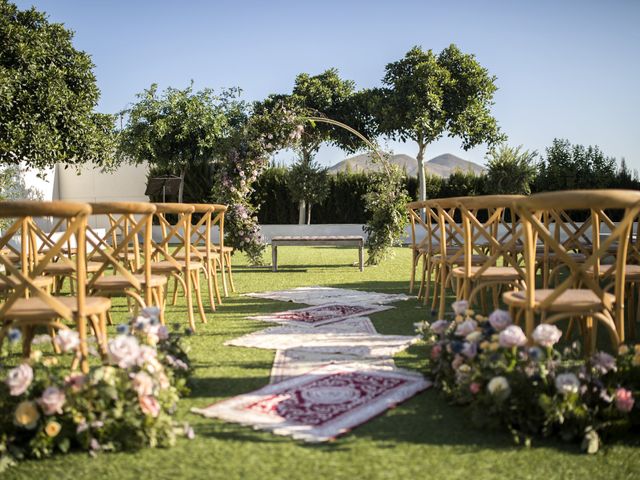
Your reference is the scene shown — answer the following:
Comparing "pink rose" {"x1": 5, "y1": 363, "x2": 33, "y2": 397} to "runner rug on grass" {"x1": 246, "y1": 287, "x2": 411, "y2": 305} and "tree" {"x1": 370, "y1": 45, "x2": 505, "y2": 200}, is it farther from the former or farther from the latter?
"tree" {"x1": 370, "y1": 45, "x2": 505, "y2": 200}

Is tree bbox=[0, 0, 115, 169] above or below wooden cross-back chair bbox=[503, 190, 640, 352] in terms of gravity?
above

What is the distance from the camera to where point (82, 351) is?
9.05 ft

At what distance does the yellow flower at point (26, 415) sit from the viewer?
2350mm

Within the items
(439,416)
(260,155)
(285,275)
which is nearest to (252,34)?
(260,155)

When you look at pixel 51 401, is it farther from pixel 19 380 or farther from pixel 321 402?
pixel 321 402

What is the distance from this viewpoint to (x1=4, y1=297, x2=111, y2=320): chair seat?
2783 millimetres

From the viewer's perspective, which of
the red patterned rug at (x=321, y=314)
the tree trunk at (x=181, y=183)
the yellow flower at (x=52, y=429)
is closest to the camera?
the yellow flower at (x=52, y=429)

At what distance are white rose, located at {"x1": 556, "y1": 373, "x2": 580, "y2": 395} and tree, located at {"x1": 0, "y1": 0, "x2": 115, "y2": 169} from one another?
1083 cm

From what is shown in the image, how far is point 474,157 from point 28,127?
14.3m

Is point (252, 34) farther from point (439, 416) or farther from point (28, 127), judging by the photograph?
point (439, 416)

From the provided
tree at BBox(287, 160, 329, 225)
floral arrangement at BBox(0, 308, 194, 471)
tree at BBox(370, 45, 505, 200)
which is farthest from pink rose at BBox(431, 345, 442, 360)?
tree at BBox(370, 45, 505, 200)

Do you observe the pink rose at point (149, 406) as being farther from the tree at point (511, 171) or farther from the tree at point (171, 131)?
the tree at point (171, 131)

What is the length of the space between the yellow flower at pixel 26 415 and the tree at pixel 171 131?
17.8m

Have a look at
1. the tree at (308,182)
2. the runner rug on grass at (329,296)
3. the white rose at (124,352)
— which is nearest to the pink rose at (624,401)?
the white rose at (124,352)
